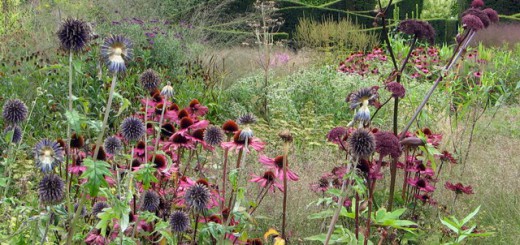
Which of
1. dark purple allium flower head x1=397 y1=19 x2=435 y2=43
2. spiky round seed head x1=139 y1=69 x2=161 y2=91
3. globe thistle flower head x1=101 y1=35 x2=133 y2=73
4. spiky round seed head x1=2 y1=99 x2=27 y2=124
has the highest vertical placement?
globe thistle flower head x1=101 y1=35 x2=133 y2=73

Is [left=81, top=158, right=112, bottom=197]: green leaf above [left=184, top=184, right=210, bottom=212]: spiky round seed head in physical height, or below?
above

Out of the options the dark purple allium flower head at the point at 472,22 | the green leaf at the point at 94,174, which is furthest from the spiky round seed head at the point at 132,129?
the dark purple allium flower head at the point at 472,22

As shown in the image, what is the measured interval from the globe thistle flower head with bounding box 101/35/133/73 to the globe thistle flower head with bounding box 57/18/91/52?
81 millimetres

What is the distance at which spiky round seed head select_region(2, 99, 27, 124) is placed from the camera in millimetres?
1983

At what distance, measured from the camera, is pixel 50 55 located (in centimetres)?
706

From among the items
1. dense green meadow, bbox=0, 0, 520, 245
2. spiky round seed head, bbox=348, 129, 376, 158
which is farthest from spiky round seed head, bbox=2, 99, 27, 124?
spiky round seed head, bbox=348, 129, 376, 158

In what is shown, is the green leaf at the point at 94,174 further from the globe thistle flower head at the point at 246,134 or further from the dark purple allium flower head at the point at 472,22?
the dark purple allium flower head at the point at 472,22

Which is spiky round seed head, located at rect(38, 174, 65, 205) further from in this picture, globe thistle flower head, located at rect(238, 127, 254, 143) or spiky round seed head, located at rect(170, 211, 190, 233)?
globe thistle flower head, located at rect(238, 127, 254, 143)

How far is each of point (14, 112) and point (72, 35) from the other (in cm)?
47

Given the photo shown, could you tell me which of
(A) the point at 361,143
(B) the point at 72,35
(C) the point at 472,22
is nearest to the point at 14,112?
(B) the point at 72,35

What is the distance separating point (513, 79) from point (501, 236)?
663 cm

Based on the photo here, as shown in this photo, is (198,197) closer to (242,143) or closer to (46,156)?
(242,143)

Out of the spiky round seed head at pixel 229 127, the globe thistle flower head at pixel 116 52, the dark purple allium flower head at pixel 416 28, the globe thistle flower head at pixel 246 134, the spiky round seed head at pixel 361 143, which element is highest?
the globe thistle flower head at pixel 116 52

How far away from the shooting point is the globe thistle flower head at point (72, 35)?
1.68 meters
